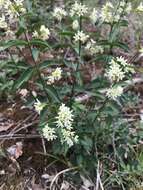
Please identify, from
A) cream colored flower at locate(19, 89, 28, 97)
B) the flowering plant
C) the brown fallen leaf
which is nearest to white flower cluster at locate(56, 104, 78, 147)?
the flowering plant

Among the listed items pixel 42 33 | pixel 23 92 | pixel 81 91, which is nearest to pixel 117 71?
pixel 81 91

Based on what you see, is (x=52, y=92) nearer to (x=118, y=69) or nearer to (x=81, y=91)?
(x=81, y=91)

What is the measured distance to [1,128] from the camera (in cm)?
292

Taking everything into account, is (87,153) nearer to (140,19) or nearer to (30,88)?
(30,88)

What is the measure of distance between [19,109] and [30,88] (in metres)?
0.23

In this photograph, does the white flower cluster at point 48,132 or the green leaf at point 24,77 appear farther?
the white flower cluster at point 48,132

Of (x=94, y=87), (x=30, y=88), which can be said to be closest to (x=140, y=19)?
(x=30, y=88)

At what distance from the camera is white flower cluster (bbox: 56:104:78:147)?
2.26 meters

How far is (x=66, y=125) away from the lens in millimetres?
2314

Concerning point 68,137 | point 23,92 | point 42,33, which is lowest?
point 68,137

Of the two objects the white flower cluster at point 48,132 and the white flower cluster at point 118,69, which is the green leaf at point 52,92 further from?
the white flower cluster at point 118,69

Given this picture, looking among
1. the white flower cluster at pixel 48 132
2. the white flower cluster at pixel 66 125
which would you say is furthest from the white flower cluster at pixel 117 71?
the white flower cluster at pixel 48 132

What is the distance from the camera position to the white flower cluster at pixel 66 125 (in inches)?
89.0

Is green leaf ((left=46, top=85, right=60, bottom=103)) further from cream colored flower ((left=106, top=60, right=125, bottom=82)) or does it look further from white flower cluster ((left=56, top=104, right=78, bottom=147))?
cream colored flower ((left=106, top=60, right=125, bottom=82))
